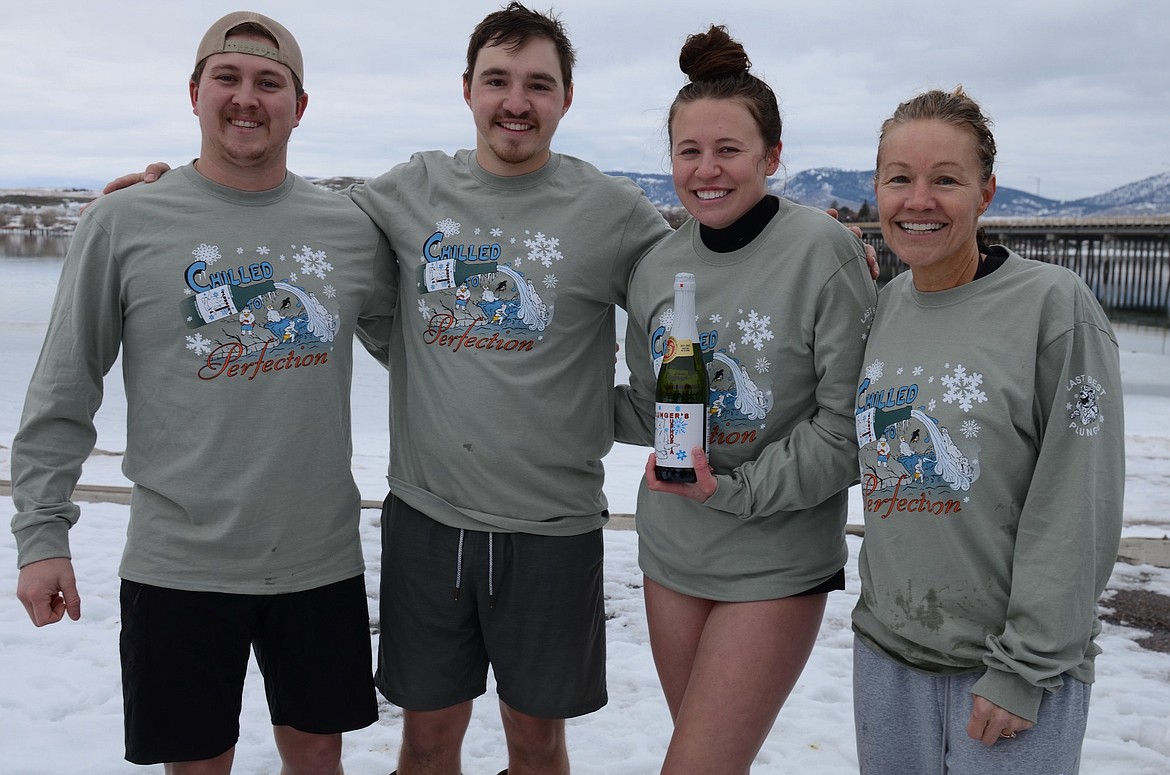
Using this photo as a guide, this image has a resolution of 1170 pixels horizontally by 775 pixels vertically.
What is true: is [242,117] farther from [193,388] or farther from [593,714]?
[593,714]

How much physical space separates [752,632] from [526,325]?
1118 millimetres

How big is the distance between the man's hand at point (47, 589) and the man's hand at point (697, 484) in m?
1.63

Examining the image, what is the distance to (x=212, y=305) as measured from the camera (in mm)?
2760

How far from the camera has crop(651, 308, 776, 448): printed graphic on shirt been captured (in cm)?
262

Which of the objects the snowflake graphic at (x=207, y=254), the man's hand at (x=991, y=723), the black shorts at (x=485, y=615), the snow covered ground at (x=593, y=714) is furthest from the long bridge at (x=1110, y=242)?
the man's hand at (x=991, y=723)

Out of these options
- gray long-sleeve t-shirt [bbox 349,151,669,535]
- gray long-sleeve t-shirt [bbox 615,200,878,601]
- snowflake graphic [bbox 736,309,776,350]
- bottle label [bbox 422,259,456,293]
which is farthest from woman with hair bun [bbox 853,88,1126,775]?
bottle label [bbox 422,259,456,293]

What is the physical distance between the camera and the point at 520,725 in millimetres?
3193

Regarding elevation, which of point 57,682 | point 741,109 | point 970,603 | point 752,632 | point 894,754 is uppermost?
point 741,109

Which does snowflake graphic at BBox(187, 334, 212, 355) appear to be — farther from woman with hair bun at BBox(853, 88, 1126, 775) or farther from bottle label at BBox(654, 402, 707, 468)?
woman with hair bun at BBox(853, 88, 1126, 775)

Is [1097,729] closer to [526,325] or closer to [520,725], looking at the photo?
[520,725]

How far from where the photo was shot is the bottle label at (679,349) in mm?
2568

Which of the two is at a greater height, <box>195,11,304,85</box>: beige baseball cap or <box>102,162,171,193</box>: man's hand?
<box>195,11,304,85</box>: beige baseball cap

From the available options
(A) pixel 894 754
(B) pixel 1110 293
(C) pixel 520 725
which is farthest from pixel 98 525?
(B) pixel 1110 293

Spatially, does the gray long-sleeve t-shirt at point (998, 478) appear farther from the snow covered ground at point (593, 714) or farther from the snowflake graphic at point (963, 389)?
the snow covered ground at point (593, 714)
